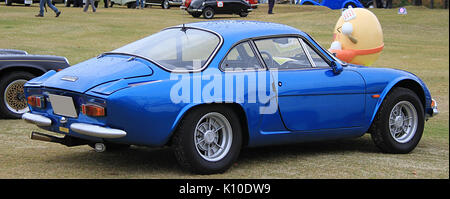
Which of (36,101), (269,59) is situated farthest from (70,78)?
(269,59)

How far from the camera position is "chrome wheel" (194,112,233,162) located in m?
5.67

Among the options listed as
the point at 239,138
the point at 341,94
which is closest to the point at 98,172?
the point at 239,138

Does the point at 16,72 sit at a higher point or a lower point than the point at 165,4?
higher

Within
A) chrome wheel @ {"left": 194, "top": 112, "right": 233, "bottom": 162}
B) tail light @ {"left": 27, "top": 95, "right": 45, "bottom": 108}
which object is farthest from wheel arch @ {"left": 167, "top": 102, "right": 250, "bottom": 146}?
tail light @ {"left": 27, "top": 95, "right": 45, "bottom": 108}

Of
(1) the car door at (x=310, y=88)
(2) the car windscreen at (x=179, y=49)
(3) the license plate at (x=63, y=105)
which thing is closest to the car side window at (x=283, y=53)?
(1) the car door at (x=310, y=88)

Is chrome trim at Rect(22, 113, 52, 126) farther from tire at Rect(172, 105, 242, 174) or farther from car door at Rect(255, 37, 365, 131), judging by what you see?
car door at Rect(255, 37, 365, 131)

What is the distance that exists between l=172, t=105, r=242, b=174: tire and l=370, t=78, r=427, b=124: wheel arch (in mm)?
1692

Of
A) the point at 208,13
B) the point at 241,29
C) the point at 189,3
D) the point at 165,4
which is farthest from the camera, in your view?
the point at 165,4

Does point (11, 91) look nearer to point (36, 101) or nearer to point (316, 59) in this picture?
point (36, 101)

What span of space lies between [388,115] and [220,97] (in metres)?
2.03

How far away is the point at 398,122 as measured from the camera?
701 cm

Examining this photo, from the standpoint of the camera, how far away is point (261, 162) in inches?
251

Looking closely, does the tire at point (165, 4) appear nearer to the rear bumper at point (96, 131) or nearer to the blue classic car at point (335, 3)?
the blue classic car at point (335, 3)
